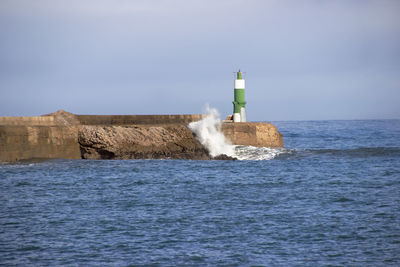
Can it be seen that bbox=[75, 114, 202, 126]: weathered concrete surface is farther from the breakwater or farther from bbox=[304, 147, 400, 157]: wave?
bbox=[304, 147, 400, 157]: wave

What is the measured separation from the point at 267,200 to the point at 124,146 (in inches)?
278

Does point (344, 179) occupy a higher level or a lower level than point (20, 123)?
lower

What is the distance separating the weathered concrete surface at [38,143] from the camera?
13.6 metres

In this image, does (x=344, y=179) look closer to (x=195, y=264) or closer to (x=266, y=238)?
(x=266, y=238)

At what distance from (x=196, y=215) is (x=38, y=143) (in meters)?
7.38

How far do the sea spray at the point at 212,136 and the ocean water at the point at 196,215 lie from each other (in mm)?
3566

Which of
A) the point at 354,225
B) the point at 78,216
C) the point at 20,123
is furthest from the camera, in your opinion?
the point at 20,123

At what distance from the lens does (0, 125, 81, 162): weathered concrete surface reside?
13.6 m

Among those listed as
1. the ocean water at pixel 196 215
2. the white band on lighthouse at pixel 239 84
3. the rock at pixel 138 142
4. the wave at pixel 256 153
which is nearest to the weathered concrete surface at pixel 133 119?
the rock at pixel 138 142

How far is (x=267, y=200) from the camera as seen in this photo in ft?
31.6

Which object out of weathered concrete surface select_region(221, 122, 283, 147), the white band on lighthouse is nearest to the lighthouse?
the white band on lighthouse

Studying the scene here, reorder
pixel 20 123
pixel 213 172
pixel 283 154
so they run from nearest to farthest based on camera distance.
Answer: pixel 213 172
pixel 20 123
pixel 283 154

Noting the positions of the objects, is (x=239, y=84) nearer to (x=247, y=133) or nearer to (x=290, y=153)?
(x=247, y=133)

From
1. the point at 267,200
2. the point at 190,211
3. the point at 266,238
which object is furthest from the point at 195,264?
the point at 267,200
